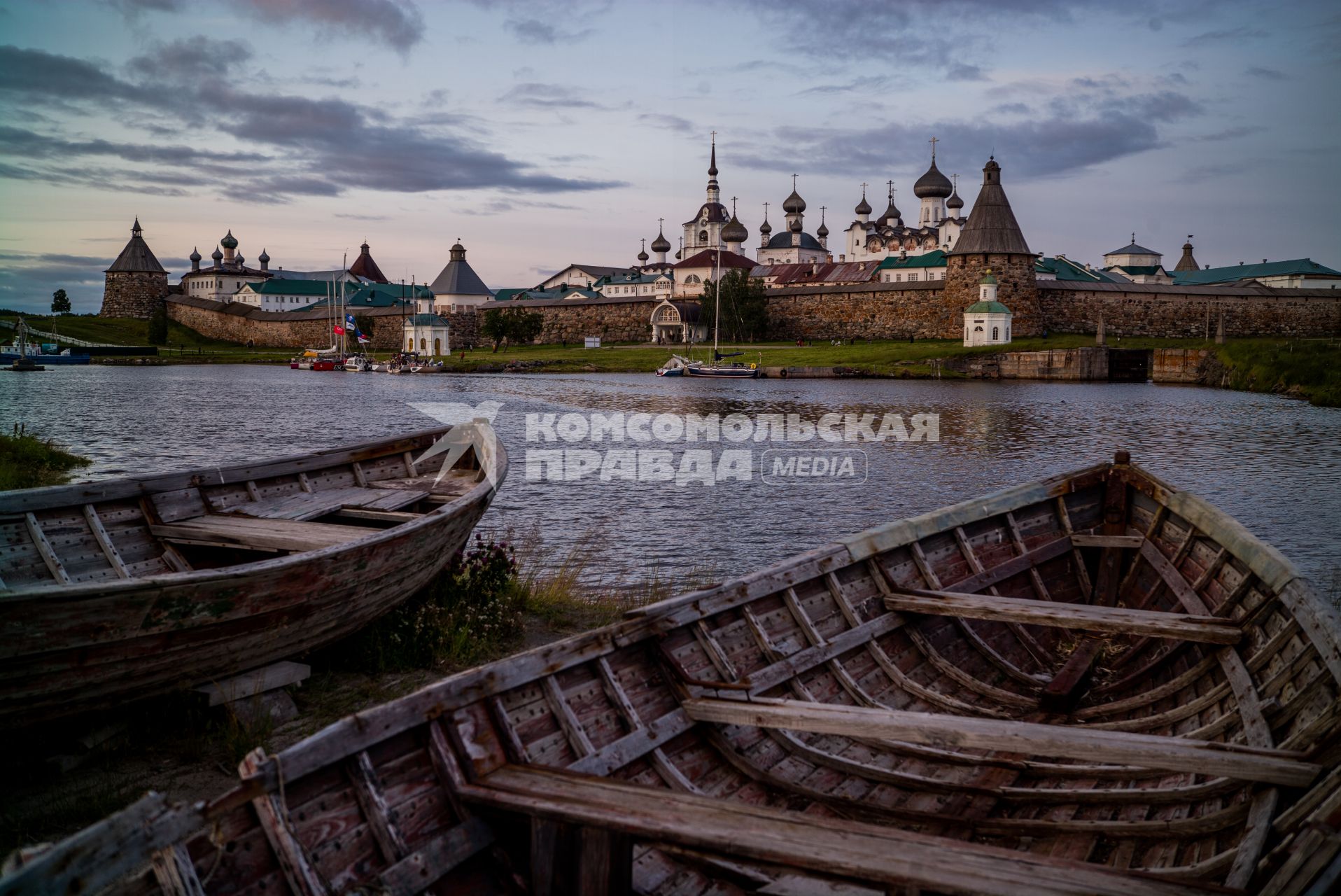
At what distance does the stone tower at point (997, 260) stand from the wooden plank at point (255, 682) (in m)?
76.5

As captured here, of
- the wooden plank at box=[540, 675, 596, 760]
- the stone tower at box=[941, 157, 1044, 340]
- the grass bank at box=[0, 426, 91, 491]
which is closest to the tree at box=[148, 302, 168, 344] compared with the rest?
the stone tower at box=[941, 157, 1044, 340]

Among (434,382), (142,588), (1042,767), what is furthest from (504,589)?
(434,382)

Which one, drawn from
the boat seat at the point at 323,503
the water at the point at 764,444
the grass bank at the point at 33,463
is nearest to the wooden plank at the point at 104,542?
the boat seat at the point at 323,503

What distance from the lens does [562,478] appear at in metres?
22.2

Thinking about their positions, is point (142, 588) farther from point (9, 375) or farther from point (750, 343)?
point (750, 343)

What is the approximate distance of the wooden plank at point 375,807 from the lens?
3.52 metres

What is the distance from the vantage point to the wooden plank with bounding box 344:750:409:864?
352 centimetres

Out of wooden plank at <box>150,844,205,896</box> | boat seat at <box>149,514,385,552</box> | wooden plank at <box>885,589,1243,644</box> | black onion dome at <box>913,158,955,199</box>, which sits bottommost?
wooden plank at <box>885,589,1243,644</box>

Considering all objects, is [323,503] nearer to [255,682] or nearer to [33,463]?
[255,682]

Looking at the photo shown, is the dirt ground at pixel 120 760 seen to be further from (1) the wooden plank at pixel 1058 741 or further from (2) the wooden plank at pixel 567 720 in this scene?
(1) the wooden plank at pixel 1058 741

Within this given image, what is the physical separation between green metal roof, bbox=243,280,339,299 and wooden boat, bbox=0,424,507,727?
12928 cm

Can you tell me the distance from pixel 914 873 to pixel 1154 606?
572cm

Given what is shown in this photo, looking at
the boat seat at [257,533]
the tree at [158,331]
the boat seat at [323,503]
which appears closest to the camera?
the boat seat at [257,533]

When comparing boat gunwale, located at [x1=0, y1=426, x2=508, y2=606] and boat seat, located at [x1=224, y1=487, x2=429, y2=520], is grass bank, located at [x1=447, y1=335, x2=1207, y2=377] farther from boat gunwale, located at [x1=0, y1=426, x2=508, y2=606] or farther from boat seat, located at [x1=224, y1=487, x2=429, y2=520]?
boat gunwale, located at [x1=0, y1=426, x2=508, y2=606]
